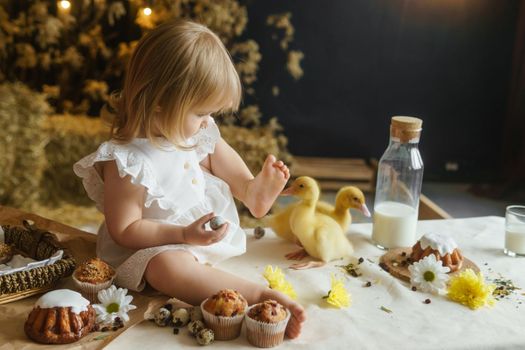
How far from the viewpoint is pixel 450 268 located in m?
1.29

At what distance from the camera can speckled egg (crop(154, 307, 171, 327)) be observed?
40.9 inches

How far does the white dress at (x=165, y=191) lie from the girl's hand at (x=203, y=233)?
45 millimetres

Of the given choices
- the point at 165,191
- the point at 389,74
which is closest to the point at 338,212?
the point at 165,191

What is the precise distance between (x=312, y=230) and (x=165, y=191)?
1.10 feet

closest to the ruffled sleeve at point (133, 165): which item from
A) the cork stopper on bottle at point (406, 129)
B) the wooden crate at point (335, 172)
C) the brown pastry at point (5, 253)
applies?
the brown pastry at point (5, 253)

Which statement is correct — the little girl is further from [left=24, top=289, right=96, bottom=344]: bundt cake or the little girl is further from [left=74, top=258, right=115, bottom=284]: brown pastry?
[left=24, top=289, right=96, bottom=344]: bundt cake

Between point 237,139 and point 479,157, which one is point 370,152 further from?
point 237,139

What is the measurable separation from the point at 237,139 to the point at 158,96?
1.70 m

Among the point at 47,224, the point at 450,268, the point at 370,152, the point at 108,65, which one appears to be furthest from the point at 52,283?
the point at 370,152

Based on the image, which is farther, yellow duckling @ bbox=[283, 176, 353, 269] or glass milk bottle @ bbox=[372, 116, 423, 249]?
glass milk bottle @ bbox=[372, 116, 423, 249]

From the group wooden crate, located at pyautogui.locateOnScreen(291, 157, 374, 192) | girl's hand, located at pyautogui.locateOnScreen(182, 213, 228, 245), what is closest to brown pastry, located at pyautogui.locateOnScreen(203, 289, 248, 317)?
girl's hand, located at pyautogui.locateOnScreen(182, 213, 228, 245)

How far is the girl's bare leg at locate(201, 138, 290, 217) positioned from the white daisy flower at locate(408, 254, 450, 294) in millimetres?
324

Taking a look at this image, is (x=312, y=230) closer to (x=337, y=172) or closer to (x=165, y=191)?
(x=165, y=191)

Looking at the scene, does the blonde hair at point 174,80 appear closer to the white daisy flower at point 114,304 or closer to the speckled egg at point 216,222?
the speckled egg at point 216,222
